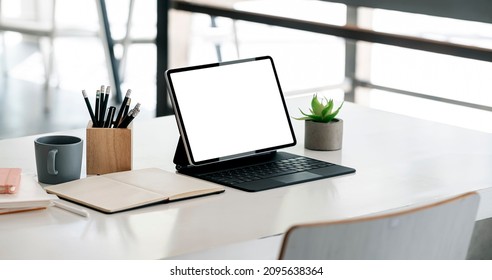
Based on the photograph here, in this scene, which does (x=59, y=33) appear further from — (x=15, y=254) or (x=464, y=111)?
(x=15, y=254)

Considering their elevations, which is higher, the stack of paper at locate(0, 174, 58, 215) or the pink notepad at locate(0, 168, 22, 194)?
the pink notepad at locate(0, 168, 22, 194)

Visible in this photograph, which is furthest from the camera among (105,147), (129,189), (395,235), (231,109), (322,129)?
(322,129)

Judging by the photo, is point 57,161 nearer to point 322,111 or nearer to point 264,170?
point 264,170

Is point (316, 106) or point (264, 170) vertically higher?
point (316, 106)

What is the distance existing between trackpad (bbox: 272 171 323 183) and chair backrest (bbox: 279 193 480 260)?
49 centimetres

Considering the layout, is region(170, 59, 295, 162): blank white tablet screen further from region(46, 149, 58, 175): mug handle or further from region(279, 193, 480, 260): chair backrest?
region(279, 193, 480, 260): chair backrest

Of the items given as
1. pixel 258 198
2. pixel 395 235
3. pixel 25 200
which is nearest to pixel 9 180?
pixel 25 200

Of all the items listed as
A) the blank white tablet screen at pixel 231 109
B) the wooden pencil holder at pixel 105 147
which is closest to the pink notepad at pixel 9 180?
the wooden pencil holder at pixel 105 147

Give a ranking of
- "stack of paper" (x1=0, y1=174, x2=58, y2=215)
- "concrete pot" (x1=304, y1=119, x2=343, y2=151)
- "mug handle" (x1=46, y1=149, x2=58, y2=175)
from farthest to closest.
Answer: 1. "concrete pot" (x1=304, y1=119, x2=343, y2=151)
2. "mug handle" (x1=46, y1=149, x2=58, y2=175)
3. "stack of paper" (x1=0, y1=174, x2=58, y2=215)

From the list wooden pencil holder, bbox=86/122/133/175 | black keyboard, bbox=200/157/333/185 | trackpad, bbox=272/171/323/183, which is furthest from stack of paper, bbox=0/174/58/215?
trackpad, bbox=272/171/323/183

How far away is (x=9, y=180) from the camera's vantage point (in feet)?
5.63

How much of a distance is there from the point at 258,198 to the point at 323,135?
1.44ft

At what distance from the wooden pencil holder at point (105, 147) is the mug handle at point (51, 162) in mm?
109

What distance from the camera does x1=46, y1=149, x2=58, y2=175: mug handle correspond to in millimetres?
1805
